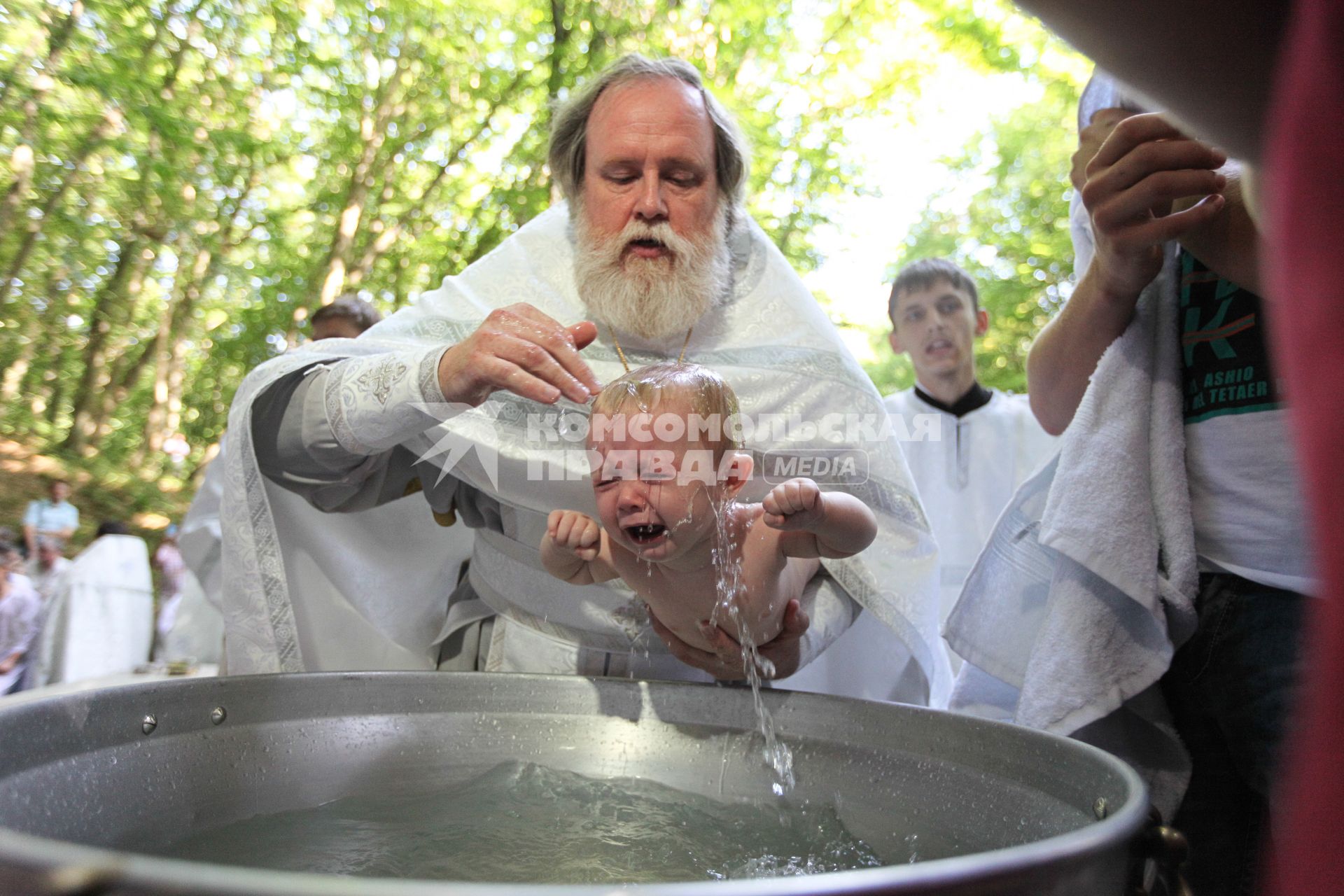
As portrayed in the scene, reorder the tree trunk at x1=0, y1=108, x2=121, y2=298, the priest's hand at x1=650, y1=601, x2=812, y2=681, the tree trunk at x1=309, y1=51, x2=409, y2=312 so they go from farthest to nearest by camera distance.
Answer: the tree trunk at x1=309, y1=51, x2=409, y2=312
the tree trunk at x1=0, y1=108, x2=121, y2=298
the priest's hand at x1=650, y1=601, x2=812, y2=681

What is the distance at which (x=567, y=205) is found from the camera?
2.64 metres

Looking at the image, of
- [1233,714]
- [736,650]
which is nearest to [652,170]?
[736,650]

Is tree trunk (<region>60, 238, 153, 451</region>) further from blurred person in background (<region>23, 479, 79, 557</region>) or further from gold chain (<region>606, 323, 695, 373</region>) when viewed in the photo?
gold chain (<region>606, 323, 695, 373</region>)

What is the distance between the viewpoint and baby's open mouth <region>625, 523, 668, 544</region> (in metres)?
1.65

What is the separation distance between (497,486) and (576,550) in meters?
0.48

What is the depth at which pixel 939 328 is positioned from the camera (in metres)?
4.93

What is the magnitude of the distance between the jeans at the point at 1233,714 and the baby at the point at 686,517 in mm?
546

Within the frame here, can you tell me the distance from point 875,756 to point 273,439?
1.42 meters

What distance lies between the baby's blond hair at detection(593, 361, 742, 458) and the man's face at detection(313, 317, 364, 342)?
9.19 ft

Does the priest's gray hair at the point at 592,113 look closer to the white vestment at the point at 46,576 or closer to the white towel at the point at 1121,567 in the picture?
the white towel at the point at 1121,567

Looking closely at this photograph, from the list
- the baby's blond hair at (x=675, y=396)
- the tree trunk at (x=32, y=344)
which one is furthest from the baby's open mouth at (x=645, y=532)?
the tree trunk at (x=32, y=344)

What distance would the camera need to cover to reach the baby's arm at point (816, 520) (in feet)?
4.96

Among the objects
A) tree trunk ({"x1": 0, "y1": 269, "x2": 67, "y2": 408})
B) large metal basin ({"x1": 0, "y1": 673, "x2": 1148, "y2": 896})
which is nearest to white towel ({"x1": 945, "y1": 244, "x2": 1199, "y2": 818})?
large metal basin ({"x1": 0, "y1": 673, "x2": 1148, "y2": 896})

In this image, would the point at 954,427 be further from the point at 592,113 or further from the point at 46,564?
the point at 46,564
